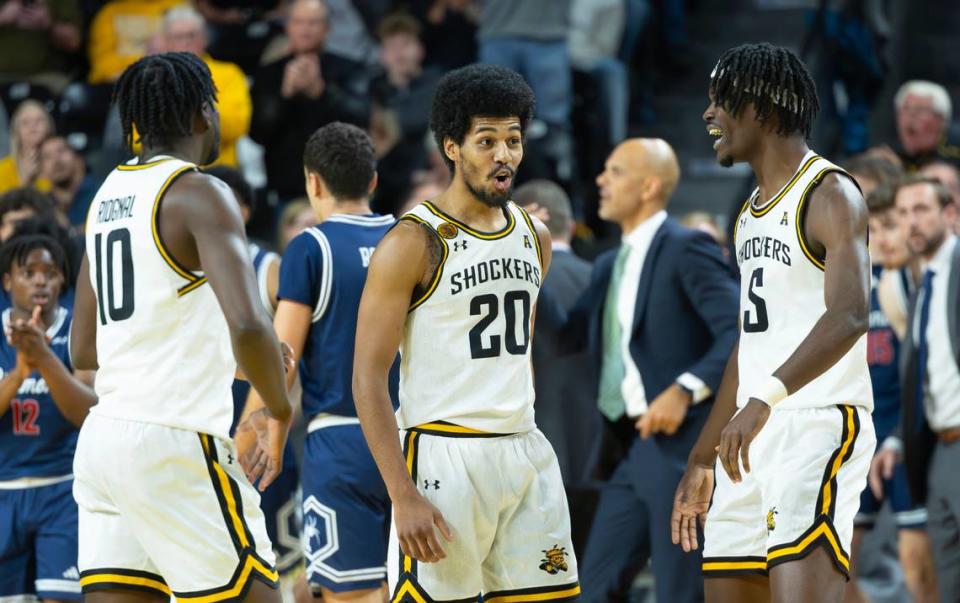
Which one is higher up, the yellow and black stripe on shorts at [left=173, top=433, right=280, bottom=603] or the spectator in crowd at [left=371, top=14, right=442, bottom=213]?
the spectator in crowd at [left=371, top=14, right=442, bottom=213]

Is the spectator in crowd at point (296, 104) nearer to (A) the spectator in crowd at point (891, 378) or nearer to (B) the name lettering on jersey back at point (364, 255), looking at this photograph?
(A) the spectator in crowd at point (891, 378)

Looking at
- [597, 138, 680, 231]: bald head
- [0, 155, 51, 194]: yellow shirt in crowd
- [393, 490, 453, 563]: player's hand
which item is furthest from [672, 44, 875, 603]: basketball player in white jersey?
[0, 155, 51, 194]: yellow shirt in crowd

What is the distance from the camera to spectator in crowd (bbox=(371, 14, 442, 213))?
11156mm

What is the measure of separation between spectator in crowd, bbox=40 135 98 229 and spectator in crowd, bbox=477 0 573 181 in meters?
2.94

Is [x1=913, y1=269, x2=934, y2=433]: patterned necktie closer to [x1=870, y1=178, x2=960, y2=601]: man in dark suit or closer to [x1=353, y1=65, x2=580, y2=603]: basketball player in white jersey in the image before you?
[x1=870, y1=178, x2=960, y2=601]: man in dark suit

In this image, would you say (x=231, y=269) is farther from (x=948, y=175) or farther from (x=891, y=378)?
(x=948, y=175)

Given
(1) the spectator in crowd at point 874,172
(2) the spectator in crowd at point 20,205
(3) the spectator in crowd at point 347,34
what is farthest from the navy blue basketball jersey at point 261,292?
(3) the spectator in crowd at point 347,34

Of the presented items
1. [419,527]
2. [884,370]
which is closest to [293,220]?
[884,370]

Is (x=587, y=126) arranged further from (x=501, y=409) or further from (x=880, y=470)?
(x=501, y=409)

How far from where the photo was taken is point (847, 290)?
462cm

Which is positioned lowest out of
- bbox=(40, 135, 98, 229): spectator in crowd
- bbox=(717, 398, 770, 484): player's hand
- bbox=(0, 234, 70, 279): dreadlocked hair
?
bbox=(717, 398, 770, 484): player's hand

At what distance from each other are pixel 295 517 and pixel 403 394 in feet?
14.3

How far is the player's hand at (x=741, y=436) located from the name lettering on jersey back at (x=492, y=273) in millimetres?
815

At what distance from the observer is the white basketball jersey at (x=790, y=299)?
490 cm
